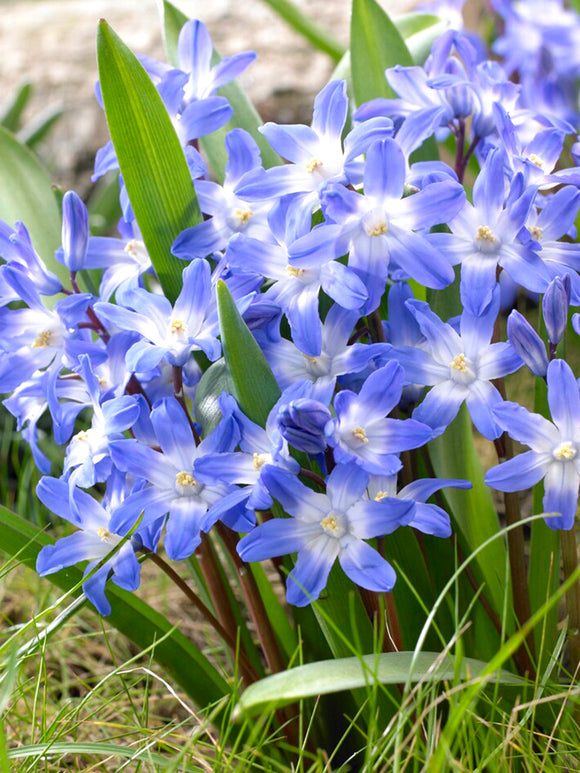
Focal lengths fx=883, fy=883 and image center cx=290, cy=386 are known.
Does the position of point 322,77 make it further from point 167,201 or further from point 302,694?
point 302,694

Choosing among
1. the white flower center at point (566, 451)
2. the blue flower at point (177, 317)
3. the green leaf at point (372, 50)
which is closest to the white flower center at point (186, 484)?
the blue flower at point (177, 317)

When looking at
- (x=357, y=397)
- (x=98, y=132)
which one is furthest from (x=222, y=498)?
(x=98, y=132)

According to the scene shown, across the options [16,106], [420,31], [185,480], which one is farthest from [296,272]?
[16,106]

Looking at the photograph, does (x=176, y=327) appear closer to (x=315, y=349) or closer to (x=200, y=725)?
(x=315, y=349)

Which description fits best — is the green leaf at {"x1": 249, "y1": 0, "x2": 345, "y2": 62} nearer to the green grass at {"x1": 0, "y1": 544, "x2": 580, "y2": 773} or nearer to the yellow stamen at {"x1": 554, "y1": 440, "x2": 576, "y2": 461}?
the green grass at {"x1": 0, "y1": 544, "x2": 580, "y2": 773}

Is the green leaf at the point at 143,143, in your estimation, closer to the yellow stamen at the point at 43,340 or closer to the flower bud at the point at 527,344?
the yellow stamen at the point at 43,340
